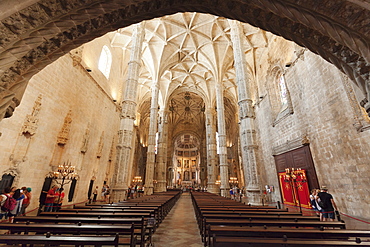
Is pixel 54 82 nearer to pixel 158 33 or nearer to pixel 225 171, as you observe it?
pixel 158 33

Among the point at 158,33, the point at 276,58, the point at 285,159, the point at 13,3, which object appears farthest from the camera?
the point at 158,33

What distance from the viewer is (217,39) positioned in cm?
1819

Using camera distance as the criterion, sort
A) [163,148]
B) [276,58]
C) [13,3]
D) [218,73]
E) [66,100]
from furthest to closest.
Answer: [163,148]
[218,73]
[276,58]
[66,100]
[13,3]

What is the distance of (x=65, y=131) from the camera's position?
1090 cm

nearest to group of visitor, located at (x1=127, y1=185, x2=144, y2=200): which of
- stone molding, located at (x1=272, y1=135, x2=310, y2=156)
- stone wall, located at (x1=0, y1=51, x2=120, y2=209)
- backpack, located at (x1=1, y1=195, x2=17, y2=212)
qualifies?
stone wall, located at (x1=0, y1=51, x2=120, y2=209)

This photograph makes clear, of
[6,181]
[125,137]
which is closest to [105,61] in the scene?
[125,137]

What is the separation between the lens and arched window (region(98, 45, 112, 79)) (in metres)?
15.9

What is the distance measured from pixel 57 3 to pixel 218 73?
18884mm

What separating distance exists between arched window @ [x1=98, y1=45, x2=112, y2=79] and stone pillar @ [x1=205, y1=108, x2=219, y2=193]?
14696mm

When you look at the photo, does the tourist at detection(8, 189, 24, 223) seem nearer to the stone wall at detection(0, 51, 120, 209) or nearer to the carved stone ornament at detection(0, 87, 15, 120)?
the stone wall at detection(0, 51, 120, 209)

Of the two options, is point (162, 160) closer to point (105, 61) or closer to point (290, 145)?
point (105, 61)

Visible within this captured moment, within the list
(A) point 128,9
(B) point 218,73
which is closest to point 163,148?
(B) point 218,73

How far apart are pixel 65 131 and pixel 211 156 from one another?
16.3 m

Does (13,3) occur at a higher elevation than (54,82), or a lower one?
lower
